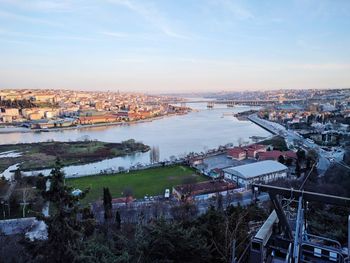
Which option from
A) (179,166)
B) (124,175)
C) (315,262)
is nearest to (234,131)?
(179,166)

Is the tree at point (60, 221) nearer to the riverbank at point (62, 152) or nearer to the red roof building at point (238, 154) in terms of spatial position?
the riverbank at point (62, 152)

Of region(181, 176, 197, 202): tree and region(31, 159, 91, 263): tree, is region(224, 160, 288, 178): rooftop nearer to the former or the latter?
region(181, 176, 197, 202): tree

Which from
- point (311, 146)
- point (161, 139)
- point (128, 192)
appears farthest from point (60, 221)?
point (161, 139)

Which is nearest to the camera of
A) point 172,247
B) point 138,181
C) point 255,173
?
point 172,247

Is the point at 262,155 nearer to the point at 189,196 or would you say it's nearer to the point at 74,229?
the point at 189,196

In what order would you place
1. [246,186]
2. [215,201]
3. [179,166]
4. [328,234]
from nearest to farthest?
[328,234] < [215,201] < [246,186] < [179,166]

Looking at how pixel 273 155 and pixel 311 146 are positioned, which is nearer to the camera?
pixel 273 155

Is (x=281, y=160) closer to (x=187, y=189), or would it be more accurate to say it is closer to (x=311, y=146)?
(x=311, y=146)
